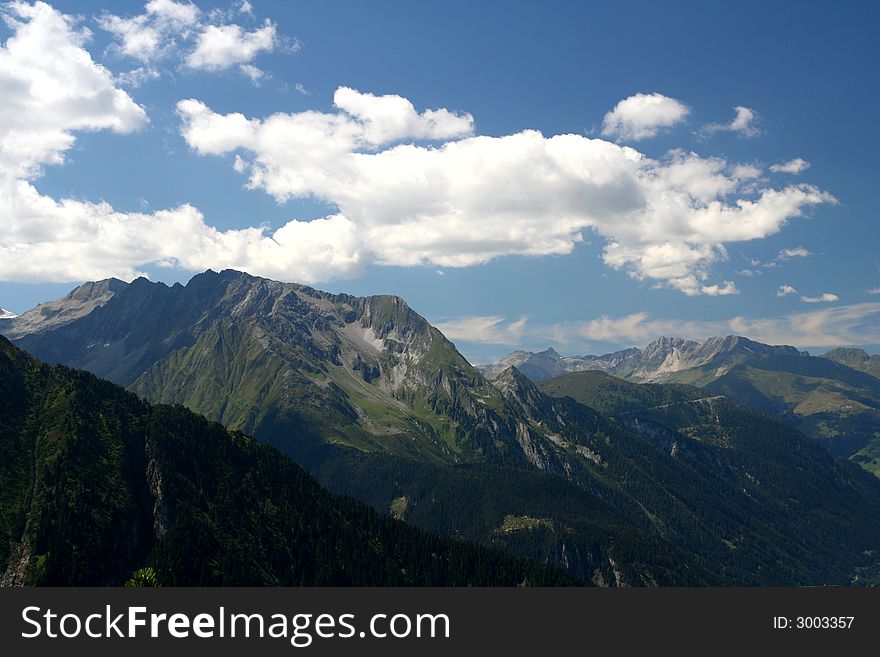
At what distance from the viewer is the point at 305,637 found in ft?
215

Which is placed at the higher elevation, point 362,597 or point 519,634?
point 362,597

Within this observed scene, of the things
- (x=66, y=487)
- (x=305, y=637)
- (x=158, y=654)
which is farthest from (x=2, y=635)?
(x=66, y=487)

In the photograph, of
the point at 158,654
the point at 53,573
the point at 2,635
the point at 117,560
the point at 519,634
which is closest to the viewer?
the point at 158,654

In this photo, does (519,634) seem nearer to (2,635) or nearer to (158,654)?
(158,654)

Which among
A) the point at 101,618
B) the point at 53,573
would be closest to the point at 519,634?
the point at 101,618

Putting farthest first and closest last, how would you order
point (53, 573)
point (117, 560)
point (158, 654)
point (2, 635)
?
point (117, 560), point (53, 573), point (2, 635), point (158, 654)

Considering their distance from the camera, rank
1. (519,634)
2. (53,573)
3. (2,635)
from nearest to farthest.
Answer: (2,635) → (519,634) → (53,573)

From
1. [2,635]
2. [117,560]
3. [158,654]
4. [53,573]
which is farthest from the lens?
[117,560]

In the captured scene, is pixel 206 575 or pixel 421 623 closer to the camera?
pixel 421 623

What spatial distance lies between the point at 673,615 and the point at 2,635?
73.1m

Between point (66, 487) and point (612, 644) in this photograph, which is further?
point (66, 487)

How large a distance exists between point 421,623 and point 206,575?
150 metres

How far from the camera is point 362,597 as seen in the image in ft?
211

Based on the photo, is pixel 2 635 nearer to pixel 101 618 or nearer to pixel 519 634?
pixel 101 618
